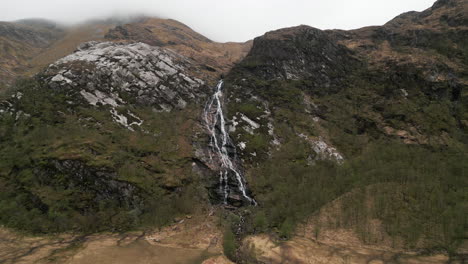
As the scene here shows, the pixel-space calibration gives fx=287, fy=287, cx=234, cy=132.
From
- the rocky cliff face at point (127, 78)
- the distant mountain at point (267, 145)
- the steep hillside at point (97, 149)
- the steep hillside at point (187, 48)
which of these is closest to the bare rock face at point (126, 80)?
the rocky cliff face at point (127, 78)

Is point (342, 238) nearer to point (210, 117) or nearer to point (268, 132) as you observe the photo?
point (268, 132)

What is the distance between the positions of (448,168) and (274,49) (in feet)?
143

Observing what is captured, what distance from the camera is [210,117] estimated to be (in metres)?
49.8

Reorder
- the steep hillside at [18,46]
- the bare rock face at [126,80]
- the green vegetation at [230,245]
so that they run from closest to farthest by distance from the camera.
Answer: the green vegetation at [230,245], the bare rock face at [126,80], the steep hillside at [18,46]

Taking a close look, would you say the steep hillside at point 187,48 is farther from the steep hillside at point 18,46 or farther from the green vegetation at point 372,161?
the steep hillside at point 18,46

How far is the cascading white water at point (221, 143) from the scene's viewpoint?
120ft

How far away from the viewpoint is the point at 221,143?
1715 inches

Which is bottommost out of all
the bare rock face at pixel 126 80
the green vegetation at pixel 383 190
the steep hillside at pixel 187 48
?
the green vegetation at pixel 383 190

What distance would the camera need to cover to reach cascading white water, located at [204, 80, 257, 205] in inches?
1445

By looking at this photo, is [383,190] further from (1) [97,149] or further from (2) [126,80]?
(2) [126,80]

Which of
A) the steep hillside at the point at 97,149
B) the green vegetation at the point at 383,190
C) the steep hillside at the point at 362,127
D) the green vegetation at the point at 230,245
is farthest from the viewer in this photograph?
the steep hillside at the point at 97,149

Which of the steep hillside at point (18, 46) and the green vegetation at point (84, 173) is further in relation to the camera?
the steep hillside at point (18, 46)

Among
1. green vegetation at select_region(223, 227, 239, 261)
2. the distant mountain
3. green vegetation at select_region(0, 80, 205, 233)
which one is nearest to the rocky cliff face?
the distant mountain

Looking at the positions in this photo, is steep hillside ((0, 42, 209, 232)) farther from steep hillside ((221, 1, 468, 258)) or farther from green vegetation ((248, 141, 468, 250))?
steep hillside ((221, 1, 468, 258))
